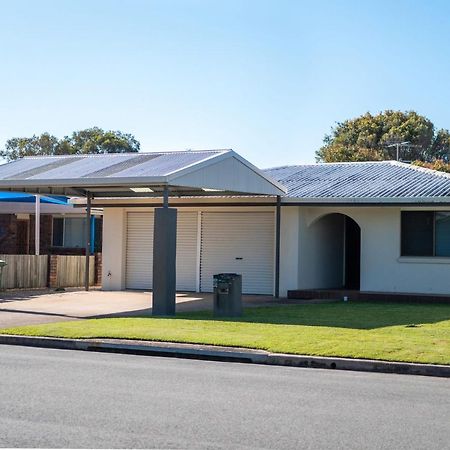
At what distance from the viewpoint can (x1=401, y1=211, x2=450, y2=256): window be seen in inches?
962

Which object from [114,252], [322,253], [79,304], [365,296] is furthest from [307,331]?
[114,252]

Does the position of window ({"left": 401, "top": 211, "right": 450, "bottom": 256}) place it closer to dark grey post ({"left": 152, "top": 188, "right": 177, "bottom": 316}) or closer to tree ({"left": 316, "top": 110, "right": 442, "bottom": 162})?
dark grey post ({"left": 152, "top": 188, "right": 177, "bottom": 316})

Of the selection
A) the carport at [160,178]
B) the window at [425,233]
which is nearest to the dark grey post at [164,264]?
the carport at [160,178]

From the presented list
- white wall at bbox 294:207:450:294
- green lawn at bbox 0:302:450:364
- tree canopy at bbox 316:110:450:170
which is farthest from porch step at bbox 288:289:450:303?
tree canopy at bbox 316:110:450:170

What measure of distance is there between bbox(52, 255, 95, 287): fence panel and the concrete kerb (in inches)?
540

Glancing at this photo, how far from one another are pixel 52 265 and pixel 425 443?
76.2 ft

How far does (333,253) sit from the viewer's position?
2823 centimetres

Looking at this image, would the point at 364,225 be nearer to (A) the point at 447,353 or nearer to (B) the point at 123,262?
(B) the point at 123,262

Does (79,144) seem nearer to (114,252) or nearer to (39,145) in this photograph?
(39,145)

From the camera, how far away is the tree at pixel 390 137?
225 ft

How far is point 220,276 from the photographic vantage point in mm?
19391

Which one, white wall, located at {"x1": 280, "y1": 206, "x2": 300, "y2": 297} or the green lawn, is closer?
the green lawn

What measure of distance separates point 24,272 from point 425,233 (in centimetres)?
1337

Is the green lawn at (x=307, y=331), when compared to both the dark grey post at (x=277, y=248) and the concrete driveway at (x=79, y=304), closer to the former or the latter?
the concrete driveway at (x=79, y=304)
